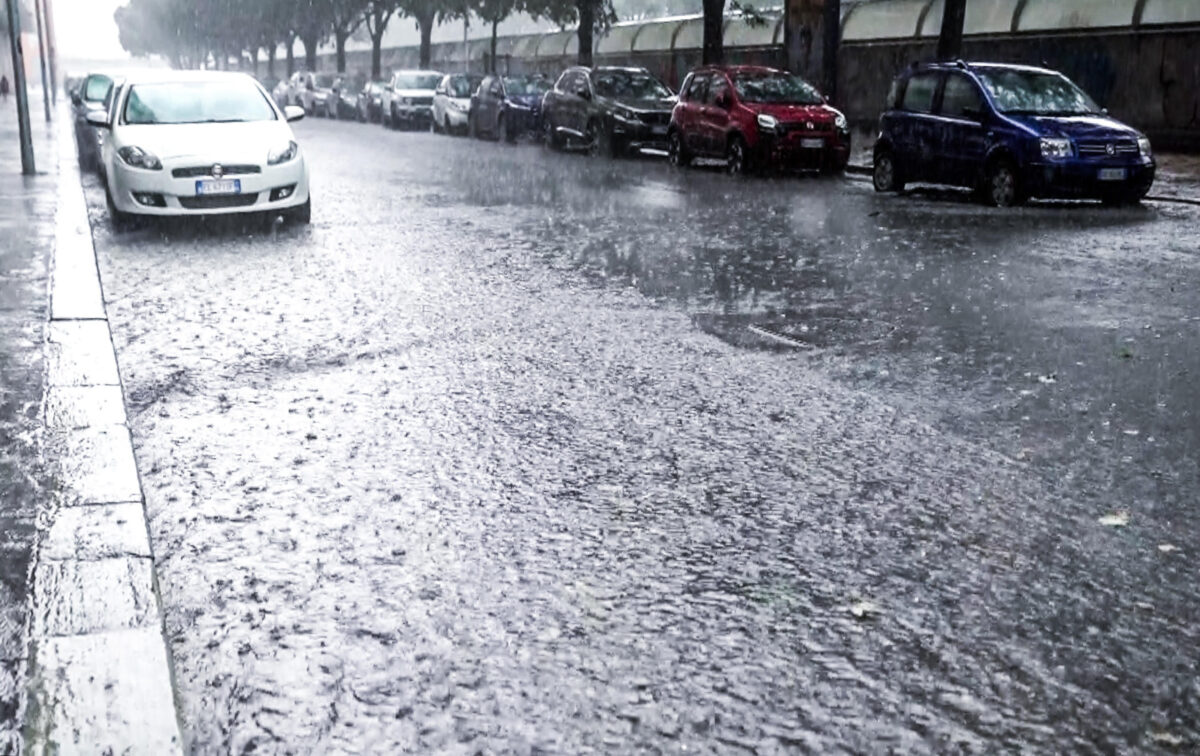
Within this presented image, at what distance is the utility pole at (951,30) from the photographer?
75.6 ft

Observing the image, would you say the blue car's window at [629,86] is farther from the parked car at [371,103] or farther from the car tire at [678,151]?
the parked car at [371,103]

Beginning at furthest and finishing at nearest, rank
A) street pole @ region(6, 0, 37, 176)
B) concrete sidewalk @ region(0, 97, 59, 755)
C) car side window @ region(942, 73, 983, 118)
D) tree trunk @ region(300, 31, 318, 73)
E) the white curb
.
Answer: tree trunk @ region(300, 31, 318, 73)
street pole @ region(6, 0, 37, 176)
car side window @ region(942, 73, 983, 118)
concrete sidewalk @ region(0, 97, 59, 755)
the white curb

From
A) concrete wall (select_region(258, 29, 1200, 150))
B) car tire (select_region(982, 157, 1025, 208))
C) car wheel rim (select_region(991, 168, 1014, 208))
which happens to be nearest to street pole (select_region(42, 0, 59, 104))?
concrete wall (select_region(258, 29, 1200, 150))

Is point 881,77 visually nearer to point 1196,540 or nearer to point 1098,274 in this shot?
point 1098,274

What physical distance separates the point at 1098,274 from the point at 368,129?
3446 centimetres

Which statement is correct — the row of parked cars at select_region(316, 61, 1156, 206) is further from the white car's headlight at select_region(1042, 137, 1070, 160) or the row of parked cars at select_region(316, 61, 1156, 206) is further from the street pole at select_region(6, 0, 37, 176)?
the street pole at select_region(6, 0, 37, 176)

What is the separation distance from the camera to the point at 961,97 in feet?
56.7

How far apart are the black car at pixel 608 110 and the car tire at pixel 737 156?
417 centimetres

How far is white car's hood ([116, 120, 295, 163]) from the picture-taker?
44.0ft

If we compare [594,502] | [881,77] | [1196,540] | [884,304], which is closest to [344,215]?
[884,304]

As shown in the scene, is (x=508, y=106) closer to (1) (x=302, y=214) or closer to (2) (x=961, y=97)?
(2) (x=961, y=97)

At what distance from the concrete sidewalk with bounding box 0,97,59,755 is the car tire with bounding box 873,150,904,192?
35.0 ft

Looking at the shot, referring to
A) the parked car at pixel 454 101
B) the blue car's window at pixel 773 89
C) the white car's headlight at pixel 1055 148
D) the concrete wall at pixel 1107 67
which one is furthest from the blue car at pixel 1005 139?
the parked car at pixel 454 101

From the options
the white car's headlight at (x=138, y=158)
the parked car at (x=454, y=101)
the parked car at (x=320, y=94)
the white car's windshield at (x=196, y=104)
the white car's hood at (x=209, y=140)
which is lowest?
the parked car at (x=320, y=94)
